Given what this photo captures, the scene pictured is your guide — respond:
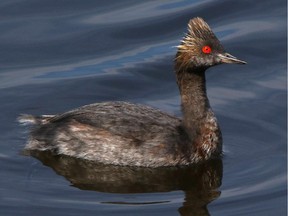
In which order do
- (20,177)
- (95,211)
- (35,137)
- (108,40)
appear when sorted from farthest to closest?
(108,40) < (35,137) < (20,177) < (95,211)

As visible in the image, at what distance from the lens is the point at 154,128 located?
1222 centimetres

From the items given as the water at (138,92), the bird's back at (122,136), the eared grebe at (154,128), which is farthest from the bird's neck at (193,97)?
the water at (138,92)

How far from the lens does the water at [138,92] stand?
11414 mm

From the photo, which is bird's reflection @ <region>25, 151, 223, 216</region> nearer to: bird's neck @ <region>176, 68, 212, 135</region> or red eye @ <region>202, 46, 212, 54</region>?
bird's neck @ <region>176, 68, 212, 135</region>

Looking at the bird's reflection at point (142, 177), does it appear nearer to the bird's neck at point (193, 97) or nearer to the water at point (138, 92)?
the water at point (138, 92)

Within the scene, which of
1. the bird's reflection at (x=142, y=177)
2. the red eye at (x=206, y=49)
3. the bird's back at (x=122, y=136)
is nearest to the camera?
the bird's reflection at (x=142, y=177)

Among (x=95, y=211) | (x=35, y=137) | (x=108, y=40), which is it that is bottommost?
(x=95, y=211)

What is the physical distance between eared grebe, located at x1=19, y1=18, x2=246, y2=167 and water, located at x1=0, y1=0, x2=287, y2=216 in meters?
0.14

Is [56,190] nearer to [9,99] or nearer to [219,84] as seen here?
[9,99]

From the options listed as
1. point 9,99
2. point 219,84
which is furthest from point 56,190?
point 219,84

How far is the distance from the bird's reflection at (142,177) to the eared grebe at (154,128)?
0.28 feet

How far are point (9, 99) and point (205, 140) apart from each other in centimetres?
236

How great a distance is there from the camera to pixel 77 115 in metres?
12.4

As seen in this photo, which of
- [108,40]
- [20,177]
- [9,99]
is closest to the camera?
[20,177]
